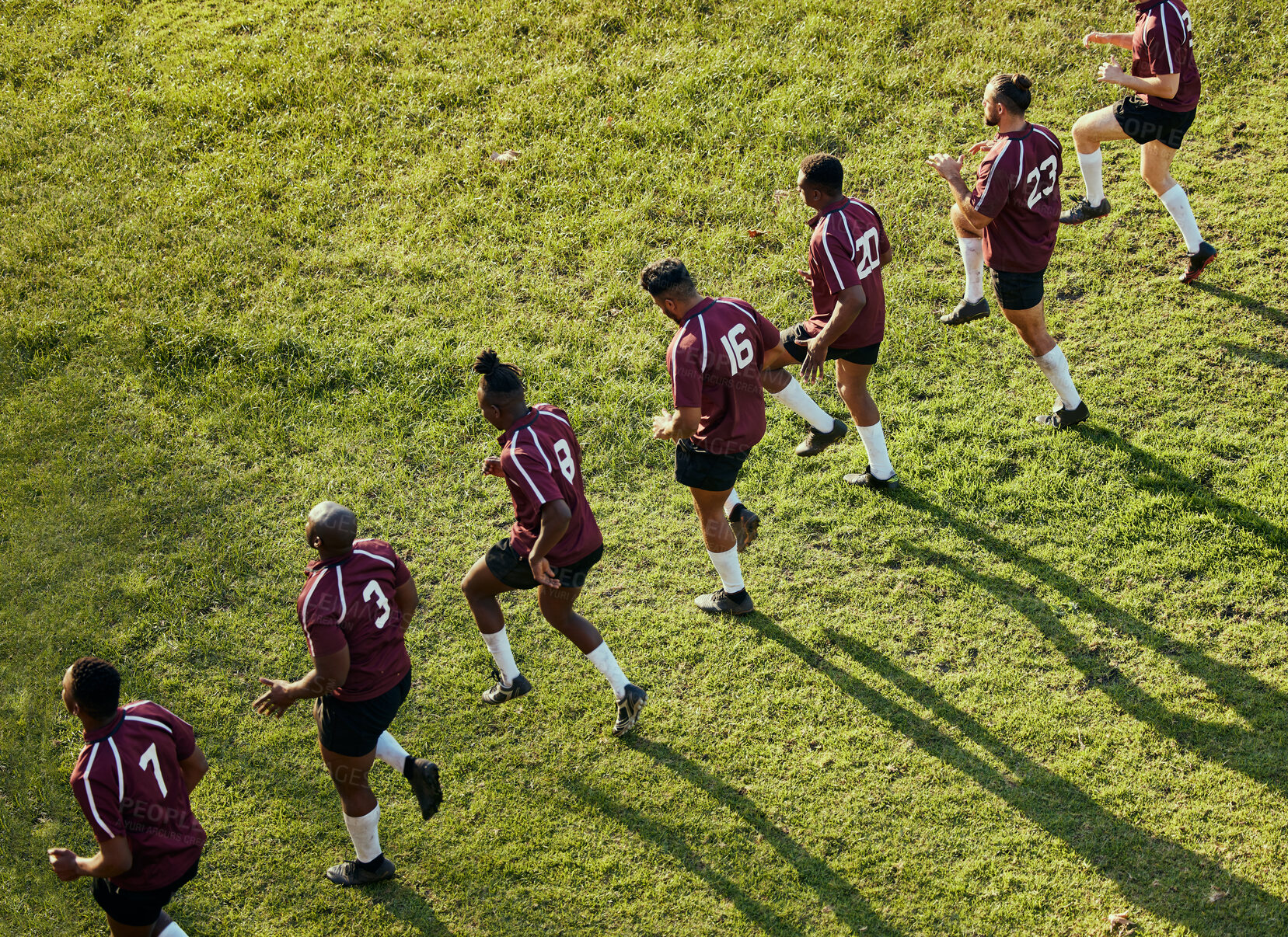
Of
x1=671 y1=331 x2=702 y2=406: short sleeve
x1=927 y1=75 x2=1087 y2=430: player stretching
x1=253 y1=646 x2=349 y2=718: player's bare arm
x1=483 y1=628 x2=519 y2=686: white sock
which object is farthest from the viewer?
x1=927 y1=75 x2=1087 y2=430: player stretching

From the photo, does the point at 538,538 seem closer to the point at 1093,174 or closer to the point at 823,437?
the point at 823,437

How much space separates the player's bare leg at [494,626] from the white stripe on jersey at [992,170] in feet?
13.3

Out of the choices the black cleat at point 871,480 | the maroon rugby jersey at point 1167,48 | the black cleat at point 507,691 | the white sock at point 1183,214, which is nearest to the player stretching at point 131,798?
the black cleat at point 507,691

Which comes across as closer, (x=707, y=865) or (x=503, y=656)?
(x=707, y=865)

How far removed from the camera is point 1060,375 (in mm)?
7223

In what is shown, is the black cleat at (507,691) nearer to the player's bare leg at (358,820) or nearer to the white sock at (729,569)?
the player's bare leg at (358,820)

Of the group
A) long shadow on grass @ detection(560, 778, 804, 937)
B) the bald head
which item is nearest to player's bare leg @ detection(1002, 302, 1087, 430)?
long shadow on grass @ detection(560, 778, 804, 937)

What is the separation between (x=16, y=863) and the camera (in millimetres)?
5863

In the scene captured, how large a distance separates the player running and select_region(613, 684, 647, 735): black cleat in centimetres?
101

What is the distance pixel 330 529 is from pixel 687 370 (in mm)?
2127

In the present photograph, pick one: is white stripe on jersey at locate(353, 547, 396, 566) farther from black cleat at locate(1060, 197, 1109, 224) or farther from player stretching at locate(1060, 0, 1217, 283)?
black cleat at locate(1060, 197, 1109, 224)

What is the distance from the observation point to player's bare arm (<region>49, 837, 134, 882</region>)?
448cm

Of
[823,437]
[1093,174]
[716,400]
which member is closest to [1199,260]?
[1093,174]

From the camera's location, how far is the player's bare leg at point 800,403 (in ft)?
21.9
